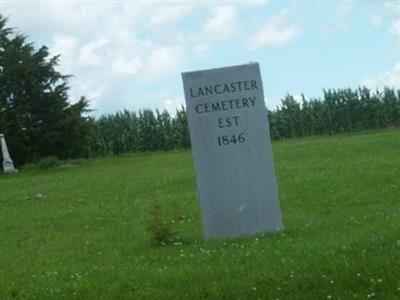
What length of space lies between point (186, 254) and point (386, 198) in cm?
556

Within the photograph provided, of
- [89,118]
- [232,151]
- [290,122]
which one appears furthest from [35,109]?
[232,151]

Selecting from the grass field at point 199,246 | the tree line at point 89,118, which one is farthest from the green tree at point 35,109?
the grass field at point 199,246

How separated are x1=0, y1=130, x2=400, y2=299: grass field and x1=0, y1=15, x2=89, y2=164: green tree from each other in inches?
764

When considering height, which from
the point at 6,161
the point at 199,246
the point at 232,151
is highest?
the point at 6,161

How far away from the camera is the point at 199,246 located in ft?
35.3

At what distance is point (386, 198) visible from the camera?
14.3 metres

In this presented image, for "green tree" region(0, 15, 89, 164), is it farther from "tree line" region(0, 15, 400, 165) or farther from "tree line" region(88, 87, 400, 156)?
"tree line" region(88, 87, 400, 156)

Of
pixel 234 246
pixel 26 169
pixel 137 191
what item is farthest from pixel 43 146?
pixel 234 246

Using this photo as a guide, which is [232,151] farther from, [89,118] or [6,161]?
[89,118]

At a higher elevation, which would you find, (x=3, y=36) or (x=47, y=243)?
(x=3, y=36)

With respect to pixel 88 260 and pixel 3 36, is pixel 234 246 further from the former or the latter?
pixel 3 36

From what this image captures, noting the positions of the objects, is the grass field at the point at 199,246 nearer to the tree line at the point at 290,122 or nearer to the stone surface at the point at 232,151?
the stone surface at the point at 232,151

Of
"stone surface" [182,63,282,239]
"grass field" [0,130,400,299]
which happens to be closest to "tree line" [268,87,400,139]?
"grass field" [0,130,400,299]

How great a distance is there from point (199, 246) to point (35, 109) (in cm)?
3094
